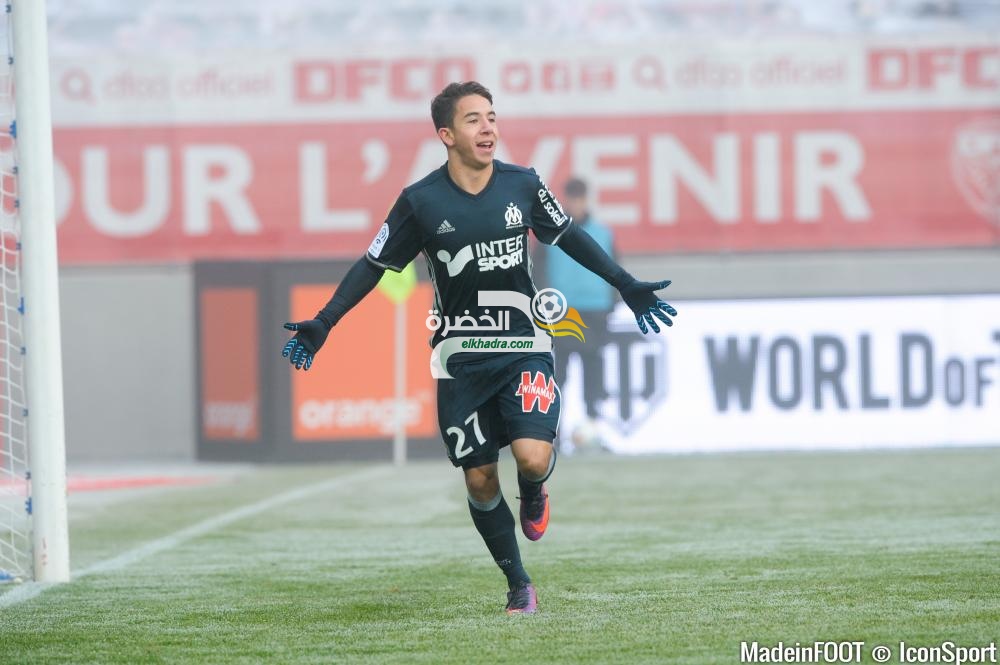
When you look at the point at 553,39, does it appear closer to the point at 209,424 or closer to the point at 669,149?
the point at 669,149

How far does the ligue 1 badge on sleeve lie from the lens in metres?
16.8

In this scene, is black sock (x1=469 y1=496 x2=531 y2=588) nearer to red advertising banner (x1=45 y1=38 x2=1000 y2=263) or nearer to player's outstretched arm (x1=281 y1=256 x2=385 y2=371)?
player's outstretched arm (x1=281 y1=256 x2=385 y2=371)

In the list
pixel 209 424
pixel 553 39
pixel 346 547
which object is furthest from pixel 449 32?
pixel 346 547

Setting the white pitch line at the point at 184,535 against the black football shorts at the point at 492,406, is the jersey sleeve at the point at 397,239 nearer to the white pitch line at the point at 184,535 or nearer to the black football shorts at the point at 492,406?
the black football shorts at the point at 492,406

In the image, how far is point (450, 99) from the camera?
573 centimetres

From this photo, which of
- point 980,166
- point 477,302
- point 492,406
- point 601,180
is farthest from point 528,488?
point 980,166

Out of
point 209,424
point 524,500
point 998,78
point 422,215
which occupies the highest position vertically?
point 998,78

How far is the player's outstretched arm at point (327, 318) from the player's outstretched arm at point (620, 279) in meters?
0.69

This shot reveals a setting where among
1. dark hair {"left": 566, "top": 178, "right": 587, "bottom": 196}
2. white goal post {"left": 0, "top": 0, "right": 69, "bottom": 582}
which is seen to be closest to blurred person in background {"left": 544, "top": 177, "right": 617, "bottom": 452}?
dark hair {"left": 566, "top": 178, "right": 587, "bottom": 196}

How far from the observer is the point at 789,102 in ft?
56.6

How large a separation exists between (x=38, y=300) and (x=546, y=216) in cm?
225

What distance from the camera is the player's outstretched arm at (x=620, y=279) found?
5844 mm

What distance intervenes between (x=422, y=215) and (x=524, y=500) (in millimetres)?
1054

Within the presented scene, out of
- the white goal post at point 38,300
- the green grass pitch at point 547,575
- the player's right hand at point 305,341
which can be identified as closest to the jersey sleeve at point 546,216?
the player's right hand at point 305,341
